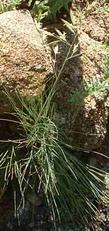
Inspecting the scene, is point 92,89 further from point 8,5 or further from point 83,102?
point 8,5

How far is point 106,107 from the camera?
98.2 inches

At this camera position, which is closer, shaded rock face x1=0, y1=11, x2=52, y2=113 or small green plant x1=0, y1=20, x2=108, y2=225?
shaded rock face x1=0, y1=11, x2=52, y2=113

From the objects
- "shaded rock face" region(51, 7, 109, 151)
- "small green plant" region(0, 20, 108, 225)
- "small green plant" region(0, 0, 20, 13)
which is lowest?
"small green plant" region(0, 20, 108, 225)

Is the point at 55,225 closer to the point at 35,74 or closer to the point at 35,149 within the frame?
the point at 35,149

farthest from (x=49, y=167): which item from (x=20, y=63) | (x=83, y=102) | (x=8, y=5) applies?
(x=8, y=5)

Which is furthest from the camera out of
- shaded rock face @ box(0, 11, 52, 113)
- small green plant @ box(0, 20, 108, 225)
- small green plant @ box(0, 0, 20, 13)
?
small green plant @ box(0, 0, 20, 13)

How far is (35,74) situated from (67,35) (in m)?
0.39

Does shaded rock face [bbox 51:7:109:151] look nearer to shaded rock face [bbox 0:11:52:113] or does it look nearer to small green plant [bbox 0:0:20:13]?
shaded rock face [bbox 0:11:52:113]

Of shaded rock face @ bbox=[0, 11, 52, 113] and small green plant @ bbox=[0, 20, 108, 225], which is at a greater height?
shaded rock face @ bbox=[0, 11, 52, 113]

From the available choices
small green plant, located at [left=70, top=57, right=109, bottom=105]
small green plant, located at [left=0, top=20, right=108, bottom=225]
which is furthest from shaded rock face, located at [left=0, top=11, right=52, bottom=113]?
small green plant, located at [left=70, top=57, right=109, bottom=105]

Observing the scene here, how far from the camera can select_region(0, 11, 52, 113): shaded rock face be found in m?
2.17

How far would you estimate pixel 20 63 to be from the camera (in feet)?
7.19

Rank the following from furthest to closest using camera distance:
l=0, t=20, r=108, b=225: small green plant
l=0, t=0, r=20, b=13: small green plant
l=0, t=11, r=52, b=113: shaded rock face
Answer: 1. l=0, t=0, r=20, b=13: small green plant
2. l=0, t=20, r=108, b=225: small green plant
3. l=0, t=11, r=52, b=113: shaded rock face

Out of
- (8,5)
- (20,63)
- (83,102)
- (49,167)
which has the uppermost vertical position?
(8,5)
